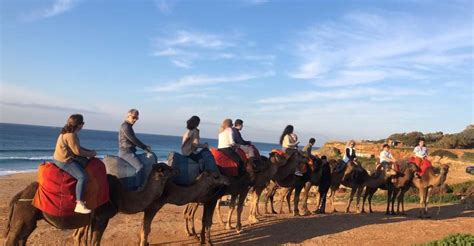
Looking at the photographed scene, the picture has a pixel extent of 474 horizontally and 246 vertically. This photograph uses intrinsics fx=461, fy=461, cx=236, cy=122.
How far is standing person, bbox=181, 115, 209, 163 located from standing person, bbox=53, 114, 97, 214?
9.61ft

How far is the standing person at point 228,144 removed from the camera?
39.4ft

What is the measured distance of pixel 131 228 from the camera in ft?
41.5

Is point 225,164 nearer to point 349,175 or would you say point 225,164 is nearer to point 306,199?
point 306,199

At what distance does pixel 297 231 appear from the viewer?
42.2 feet

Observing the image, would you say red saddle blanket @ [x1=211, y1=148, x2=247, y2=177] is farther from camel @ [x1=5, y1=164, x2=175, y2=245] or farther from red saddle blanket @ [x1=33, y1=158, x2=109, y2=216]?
red saddle blanket @ [x1=33, y1=158, x2=109, y2=216]

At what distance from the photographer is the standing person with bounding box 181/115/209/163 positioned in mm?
10703

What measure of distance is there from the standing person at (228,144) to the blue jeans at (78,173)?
459 cm

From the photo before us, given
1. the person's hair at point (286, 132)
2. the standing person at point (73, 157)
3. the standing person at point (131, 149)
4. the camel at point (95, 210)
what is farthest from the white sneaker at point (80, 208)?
the person's hair at point (286, 132)

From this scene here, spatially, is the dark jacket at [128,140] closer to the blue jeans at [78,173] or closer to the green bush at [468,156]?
the blue jeans at [78,173]

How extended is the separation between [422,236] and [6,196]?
66.7 feet

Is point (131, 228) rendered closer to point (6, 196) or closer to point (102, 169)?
point (102, 169)

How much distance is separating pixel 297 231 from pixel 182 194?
4.33 m

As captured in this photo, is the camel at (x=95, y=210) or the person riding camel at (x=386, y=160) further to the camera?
the person riding camel at (x=386, y=160)

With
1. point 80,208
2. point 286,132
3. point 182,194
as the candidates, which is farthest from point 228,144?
point 80,208
